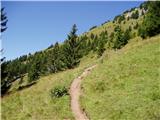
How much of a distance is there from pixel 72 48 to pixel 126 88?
53855 mm

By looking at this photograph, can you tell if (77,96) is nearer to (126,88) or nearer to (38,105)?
(38,105)

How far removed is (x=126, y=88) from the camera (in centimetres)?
3981

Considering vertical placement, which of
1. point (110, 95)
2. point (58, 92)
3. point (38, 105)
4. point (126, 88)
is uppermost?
point (58, 92)

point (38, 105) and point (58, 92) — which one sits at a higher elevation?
point (58, 92)

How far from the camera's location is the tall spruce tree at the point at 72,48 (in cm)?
9031

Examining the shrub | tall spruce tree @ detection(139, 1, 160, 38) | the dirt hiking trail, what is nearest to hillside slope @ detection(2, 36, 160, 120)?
the dirt hiking trail

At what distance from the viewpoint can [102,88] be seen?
41.8 m

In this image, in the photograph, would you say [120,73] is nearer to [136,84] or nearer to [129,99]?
[136,84]

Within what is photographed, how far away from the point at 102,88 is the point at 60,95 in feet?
17.9

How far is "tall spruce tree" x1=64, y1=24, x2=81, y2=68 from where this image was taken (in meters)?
90.3

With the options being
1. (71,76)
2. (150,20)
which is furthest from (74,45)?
(71,76)

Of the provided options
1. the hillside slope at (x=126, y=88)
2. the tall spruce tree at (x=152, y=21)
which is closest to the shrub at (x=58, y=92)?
the hillside slope at (x=126, y=88)

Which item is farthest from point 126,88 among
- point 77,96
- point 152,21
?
point 152,21

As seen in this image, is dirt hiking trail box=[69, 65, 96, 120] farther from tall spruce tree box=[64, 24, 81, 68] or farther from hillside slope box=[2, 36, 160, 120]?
tall spruce tree box=[64, 24, 81, 68]
